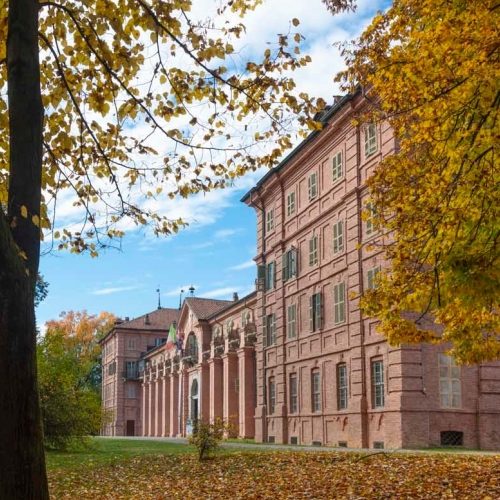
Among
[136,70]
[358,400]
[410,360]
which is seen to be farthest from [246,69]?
[358,400]

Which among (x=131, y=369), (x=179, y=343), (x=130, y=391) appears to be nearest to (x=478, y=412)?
(x=179, y=343)

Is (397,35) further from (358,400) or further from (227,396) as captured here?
(227,396)

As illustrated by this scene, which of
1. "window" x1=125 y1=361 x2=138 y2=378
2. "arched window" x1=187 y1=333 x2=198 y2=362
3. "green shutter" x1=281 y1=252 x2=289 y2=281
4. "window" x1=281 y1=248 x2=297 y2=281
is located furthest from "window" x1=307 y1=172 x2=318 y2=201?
"window" x1=125 y1=361 x2=138 y2=378

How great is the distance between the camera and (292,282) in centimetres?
3944

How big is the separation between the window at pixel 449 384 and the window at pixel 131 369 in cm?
6486

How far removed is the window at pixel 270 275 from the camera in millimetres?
42634

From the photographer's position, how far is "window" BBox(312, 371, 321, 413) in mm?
35188

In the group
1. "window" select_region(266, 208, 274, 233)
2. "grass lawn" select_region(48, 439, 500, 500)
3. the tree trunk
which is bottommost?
"grass lawn" select_region(48, 439, 500, 500)

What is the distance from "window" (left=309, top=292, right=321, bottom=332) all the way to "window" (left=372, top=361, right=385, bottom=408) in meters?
5.96

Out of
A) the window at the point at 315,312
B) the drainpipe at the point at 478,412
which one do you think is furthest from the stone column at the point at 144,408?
the drainpipe at the point at 478,412

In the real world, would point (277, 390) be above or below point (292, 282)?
below

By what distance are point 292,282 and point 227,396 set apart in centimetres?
1338

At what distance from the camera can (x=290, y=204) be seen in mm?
40156

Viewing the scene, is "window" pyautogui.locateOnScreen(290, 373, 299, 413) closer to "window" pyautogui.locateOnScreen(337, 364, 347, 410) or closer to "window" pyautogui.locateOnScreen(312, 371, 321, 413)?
"window" pyautogui.locateOnScreen(312, 371, 321, 413)
